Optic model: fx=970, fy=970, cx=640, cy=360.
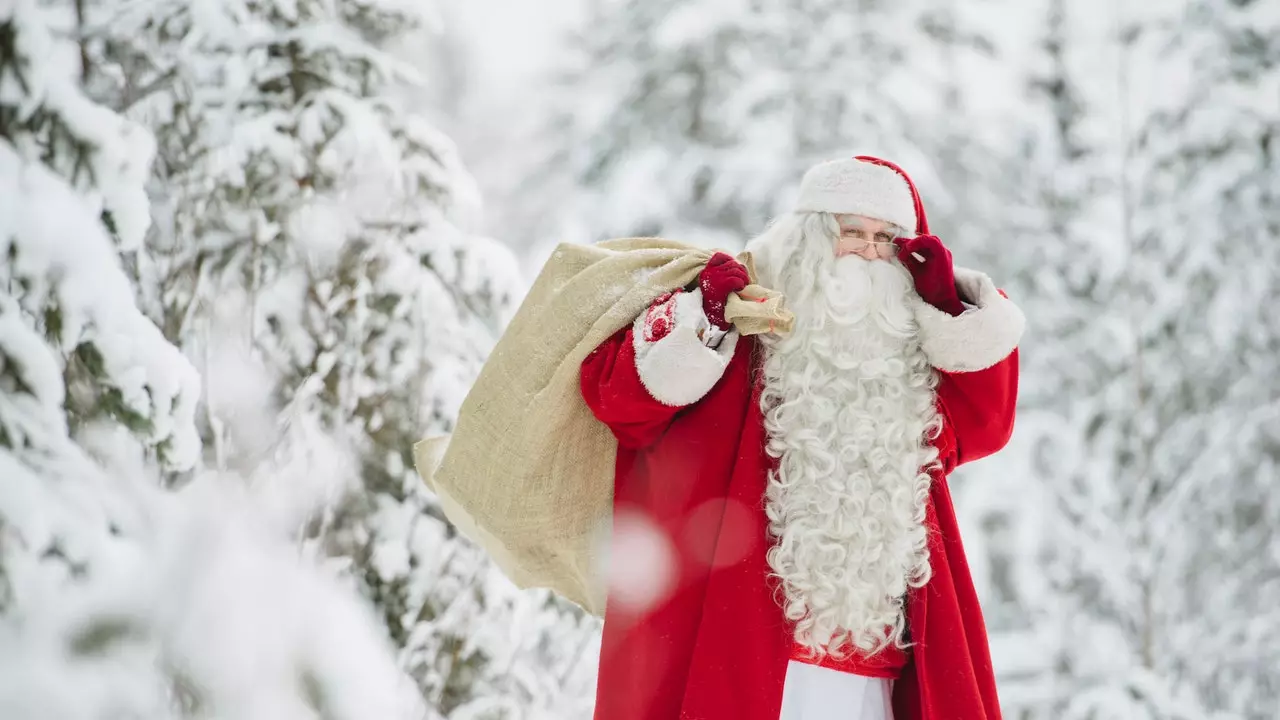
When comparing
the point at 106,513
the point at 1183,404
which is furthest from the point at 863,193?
the point at 1183,404

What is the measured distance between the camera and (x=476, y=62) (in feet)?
61.2

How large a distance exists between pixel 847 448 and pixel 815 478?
0.36 feet

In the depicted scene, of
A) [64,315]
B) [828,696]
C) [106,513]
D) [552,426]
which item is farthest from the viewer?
[552,426]

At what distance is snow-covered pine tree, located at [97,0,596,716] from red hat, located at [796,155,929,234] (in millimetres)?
1373

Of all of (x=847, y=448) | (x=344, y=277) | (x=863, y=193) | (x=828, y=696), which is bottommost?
(x=828, y=696)

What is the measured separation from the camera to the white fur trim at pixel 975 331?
2.28m

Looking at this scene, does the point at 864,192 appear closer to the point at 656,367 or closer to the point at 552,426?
the point at 656,367

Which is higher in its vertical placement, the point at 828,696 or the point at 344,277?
the point at 344,277

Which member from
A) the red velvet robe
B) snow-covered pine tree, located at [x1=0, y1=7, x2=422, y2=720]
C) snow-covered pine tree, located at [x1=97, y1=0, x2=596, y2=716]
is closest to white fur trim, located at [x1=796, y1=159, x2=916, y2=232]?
the red velvet robe

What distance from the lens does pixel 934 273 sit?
2328 mm

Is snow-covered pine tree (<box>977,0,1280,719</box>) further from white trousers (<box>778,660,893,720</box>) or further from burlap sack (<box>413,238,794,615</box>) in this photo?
burlap sack (<box>413,238,794,615</box>)

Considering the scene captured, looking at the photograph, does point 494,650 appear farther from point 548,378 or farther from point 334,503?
point 548,378

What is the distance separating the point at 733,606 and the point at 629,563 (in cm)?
31

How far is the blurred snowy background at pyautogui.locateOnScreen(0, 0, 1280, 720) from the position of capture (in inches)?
27.6
